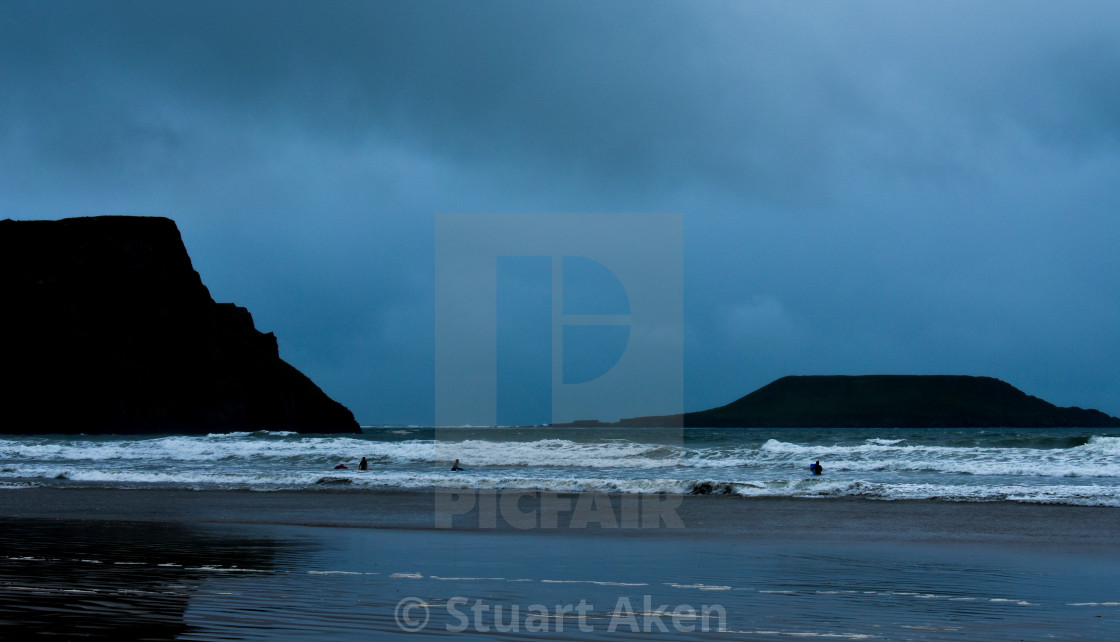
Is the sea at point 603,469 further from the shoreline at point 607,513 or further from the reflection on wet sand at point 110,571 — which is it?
the reflection on wet sand at point 110,571

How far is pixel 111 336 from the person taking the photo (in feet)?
288

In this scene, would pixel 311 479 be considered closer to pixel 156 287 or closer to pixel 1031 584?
pixel 1031 584

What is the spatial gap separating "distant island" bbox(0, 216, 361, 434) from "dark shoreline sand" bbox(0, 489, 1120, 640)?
2973 inches

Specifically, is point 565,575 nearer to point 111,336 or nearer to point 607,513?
point 607,513

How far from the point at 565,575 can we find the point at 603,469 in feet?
75.2

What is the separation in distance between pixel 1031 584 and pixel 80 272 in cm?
9543

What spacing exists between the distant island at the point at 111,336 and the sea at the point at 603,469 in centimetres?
3823

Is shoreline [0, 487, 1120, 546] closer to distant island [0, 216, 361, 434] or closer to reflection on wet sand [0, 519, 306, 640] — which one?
reflection on wet sand [0, 519, 306, 640]

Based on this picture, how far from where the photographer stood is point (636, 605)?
720 centimetres

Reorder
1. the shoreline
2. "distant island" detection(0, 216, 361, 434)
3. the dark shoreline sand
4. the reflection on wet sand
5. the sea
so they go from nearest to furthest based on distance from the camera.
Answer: the reflection on wet sand
the dark shoreline sand
the shoreline
the sea
"distant island" detection(0, 216, 361, 434)

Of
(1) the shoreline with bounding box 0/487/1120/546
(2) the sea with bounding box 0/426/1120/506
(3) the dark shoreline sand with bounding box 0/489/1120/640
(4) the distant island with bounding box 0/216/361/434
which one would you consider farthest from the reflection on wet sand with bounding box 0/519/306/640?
(4) the distant island with bounding box 0/216/361/434

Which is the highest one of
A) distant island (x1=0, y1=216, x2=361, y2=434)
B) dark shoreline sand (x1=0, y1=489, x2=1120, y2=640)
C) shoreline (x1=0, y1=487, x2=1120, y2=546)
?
distant island (x1=0, y1=216, x2=361, y2=434)

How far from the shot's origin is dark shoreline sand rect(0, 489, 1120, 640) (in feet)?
20.8

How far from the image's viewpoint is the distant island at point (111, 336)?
83875mm
